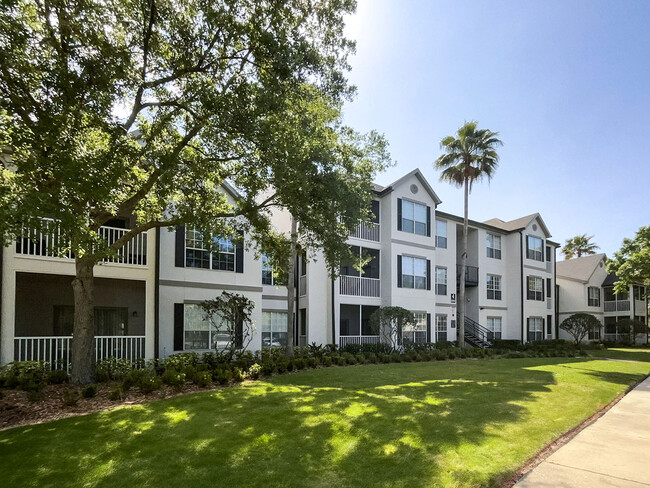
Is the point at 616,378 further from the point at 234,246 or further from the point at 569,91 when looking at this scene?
the point at 234,246

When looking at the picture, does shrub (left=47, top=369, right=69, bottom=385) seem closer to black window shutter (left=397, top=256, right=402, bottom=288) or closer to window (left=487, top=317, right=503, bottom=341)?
black window shutter (left=397, top=256, right=402, bottom=288)

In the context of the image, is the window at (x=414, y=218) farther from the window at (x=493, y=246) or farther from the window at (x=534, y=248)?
the window at (x=534, y=248)

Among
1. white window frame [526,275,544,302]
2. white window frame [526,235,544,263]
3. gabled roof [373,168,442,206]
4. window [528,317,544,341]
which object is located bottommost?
window [528,317,544,341]

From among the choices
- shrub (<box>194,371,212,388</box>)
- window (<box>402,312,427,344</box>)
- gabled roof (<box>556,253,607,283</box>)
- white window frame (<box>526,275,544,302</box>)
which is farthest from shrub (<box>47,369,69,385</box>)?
gabled roof (<box>556,253,607,283</box>)

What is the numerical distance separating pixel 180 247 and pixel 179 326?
9.48ft

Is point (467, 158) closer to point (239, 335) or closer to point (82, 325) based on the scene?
point (239, 335)

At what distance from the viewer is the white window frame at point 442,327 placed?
25.9 metres

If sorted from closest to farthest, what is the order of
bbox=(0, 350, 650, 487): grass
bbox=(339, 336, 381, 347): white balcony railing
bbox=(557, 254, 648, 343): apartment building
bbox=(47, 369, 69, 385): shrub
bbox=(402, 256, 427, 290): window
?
bbox=(0, 350, 650, 487): grass
bbox=(47, 369, 69, 385): shrub
bbox=(339, 336, 381, 347): white balcony railing
bbox=(402, 256, 427, 290): window
bbox=(557, 254, 648, 343): apartment building

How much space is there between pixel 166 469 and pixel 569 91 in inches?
671

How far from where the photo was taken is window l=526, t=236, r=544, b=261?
105 ft

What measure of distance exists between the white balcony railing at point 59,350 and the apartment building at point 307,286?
0.20ft

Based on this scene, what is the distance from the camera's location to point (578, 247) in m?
55.6

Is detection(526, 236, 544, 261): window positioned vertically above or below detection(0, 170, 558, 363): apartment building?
above

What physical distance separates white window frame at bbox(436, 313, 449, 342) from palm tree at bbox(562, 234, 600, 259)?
38.5m
